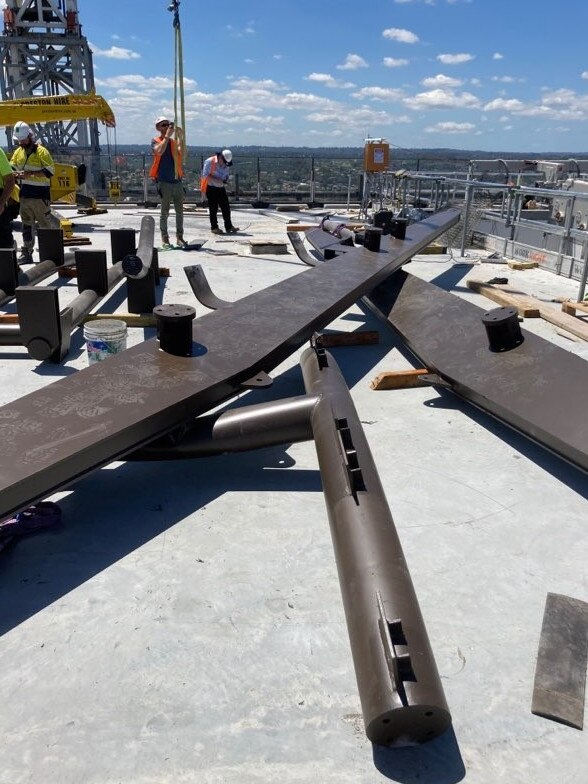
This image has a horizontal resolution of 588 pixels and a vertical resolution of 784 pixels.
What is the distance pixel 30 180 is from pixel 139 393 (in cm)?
694

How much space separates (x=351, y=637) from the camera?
1983 millimetres

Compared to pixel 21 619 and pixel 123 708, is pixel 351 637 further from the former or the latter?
pixel 21 619

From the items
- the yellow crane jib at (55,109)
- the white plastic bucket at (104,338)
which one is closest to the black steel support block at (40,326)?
the white plastic bucket at (104,338)

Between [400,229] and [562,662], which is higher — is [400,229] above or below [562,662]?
above

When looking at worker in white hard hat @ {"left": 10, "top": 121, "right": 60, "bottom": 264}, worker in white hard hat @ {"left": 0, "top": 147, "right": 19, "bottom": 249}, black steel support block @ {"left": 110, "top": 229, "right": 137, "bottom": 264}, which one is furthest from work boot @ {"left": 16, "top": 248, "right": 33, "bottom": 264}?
black steel support block @ {"left": 110, "top": 229, "right": 137, "bottom": 264}

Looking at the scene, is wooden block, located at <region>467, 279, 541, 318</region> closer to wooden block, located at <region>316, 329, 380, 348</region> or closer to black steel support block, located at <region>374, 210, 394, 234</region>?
black steel support block, located at <region>374, 210, 394, 234</region>

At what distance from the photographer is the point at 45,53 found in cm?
2697

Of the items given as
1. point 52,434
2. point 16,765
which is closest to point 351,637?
point 16,765

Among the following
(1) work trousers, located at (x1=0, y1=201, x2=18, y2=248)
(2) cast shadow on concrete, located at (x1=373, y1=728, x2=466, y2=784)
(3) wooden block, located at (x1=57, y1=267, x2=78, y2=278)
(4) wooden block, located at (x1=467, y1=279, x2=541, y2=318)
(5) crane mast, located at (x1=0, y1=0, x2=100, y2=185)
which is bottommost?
(2) cast shadow on concrete, located at (x1=373, y1=728, x2=466, y2=784)

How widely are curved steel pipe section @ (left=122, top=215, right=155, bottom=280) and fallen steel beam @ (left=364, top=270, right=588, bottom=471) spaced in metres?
2.37

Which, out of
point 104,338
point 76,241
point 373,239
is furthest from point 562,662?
point 76,241

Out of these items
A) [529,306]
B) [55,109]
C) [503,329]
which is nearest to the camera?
[503,329]

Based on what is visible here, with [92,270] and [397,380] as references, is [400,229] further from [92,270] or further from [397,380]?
[92,270]

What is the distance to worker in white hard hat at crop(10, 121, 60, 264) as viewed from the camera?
8.48m
